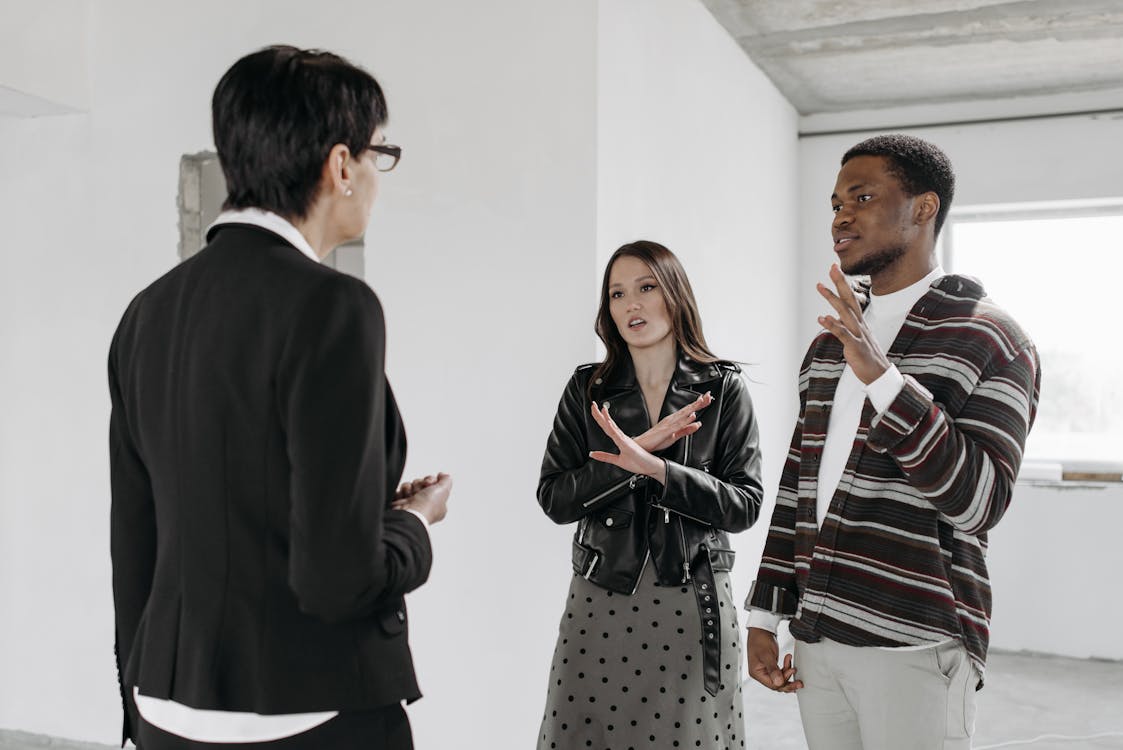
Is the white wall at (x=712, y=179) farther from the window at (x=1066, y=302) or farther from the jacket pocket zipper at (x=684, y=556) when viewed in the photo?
the window at (x=1066, y=302)

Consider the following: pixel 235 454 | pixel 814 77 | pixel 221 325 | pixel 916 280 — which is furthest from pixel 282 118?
pixel 814 77

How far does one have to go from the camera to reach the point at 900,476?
155cm

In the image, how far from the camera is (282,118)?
1071 millimetres

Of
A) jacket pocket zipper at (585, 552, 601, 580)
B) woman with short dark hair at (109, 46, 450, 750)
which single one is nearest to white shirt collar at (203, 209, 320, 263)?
woman with short dark hair at (109, 46, 450, 750)

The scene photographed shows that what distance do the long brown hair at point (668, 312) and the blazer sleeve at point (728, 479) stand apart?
13cm

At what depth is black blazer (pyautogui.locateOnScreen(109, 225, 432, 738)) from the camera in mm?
1002

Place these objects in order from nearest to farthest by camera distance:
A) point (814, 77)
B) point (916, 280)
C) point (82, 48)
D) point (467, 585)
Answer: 1. point (916, 280)
2. point (467, 585)
3. point (82, 48)
4. point (814, 77)

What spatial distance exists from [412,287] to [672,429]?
132 centimetres

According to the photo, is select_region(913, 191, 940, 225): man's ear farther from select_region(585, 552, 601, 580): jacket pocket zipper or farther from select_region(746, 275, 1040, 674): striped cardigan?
select_region(585, 552, 601, 580): jacket pocket zipper

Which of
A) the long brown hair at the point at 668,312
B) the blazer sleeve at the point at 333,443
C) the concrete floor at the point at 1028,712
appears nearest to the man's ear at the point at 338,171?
the blazer sleeve at the point at 333,443

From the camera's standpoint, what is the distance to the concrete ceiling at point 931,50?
370 cm

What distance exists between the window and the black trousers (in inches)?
173

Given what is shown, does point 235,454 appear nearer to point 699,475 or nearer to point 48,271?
point 699,475

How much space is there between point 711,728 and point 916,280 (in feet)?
3.30
